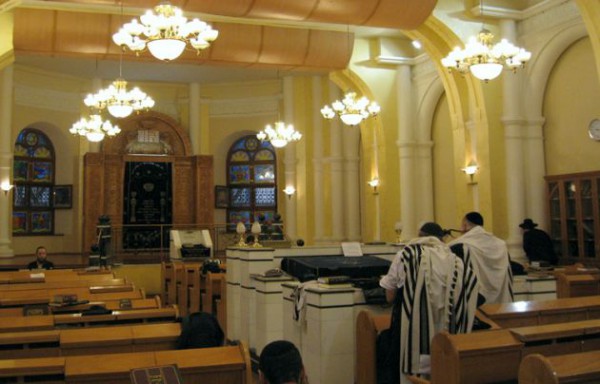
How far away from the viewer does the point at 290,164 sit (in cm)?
2003

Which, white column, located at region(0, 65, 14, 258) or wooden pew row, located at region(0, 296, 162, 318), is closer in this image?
wooden pew row, located at region(0, 296, 162, 318)

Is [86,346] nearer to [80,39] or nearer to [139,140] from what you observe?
[80,39]

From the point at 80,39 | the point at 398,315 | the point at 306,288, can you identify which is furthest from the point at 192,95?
the point at 398,315

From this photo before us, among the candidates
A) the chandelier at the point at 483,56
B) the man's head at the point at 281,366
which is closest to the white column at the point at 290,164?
the chandelier at the point at 483,56

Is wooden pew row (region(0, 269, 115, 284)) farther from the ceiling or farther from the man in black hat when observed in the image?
the man in black hat

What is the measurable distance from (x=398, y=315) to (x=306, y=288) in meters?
1.57

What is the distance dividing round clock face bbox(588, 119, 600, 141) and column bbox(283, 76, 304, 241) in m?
10.2

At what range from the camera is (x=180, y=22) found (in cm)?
829

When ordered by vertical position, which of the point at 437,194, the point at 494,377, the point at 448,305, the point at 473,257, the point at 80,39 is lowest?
the point at 494,377

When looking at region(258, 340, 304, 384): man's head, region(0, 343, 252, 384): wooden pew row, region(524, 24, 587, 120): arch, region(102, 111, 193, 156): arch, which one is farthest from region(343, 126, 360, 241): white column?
region(258, 340, 304, 384): man's head

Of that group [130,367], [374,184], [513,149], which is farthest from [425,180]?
[130,367]

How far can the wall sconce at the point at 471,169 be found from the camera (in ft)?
40.4

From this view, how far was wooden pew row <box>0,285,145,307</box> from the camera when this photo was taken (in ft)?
23.0

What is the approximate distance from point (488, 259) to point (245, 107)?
1695cm
